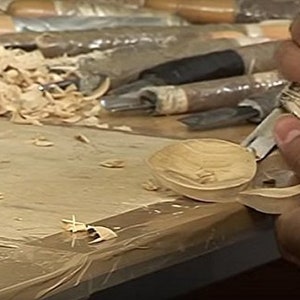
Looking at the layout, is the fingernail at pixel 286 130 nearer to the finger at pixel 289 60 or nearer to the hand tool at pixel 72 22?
the finger at pixel 289 60

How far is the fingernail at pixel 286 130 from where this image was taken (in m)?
0.74

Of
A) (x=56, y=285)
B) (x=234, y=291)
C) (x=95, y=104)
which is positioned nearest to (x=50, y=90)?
(x=95, y=104)

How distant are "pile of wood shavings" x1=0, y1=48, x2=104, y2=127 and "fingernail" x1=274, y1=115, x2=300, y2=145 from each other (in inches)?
12.6

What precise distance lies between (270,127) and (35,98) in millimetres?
297

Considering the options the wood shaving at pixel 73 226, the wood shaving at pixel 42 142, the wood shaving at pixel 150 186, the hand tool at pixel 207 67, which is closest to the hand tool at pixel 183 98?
the hand tool at pixel 207 67

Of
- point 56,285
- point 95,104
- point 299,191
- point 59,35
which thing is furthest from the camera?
point 59,35

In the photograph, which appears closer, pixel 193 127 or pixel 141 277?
pixel 141 277

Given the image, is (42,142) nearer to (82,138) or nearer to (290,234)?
(82,138)

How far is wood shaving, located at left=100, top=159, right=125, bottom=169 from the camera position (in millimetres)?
860

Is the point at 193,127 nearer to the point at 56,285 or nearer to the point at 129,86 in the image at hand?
the point at 129,86

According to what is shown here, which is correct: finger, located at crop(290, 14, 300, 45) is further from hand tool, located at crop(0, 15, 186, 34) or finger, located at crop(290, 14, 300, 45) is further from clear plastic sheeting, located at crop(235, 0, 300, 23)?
clear plastic sheeting, located at crop(235, 0, 300, 23)

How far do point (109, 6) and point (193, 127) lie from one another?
0.59m

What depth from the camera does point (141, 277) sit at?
0.68 meters

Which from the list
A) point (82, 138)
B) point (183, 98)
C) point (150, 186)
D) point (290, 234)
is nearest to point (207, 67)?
point (183, 98)
